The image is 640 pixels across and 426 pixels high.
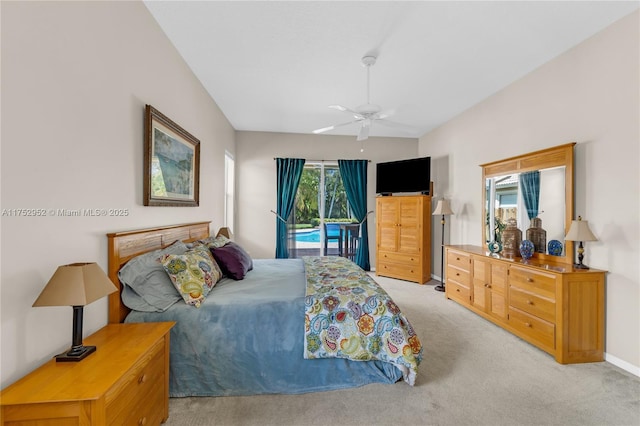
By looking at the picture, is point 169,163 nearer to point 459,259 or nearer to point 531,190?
point 459,259

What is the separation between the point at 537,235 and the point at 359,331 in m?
2.36

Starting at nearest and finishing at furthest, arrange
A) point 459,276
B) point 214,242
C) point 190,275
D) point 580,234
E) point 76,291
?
point 76,291 → point 190,275 → point 580,234 → point 214,242 → point 459,276

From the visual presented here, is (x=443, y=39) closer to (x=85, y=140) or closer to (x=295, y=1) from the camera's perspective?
(x=295, y=1)

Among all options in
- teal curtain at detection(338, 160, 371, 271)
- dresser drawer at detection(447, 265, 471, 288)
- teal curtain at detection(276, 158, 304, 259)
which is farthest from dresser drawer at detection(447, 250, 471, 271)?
teal curtain at detection(276, 158, 304, 259)

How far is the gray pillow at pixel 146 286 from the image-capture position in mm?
1786

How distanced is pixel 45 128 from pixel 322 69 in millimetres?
2421

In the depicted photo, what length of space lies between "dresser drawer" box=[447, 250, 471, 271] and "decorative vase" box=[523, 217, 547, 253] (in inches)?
27.0

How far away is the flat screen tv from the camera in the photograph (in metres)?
4.70

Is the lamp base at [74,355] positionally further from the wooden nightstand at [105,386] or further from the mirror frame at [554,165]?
the mirror frame at [554,165]

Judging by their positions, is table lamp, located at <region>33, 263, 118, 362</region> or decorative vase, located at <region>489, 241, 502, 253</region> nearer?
table lamp, located at <region>33, 263, 118, 362</region>

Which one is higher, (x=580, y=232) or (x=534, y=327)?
(x=580, y=232)

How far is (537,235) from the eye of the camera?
2879 mm

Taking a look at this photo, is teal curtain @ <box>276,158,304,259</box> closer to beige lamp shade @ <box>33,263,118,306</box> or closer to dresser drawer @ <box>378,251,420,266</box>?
dresser drawer @ <box>378,251,420,266</box>

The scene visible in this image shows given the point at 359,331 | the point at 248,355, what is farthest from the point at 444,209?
the point at 248,355
